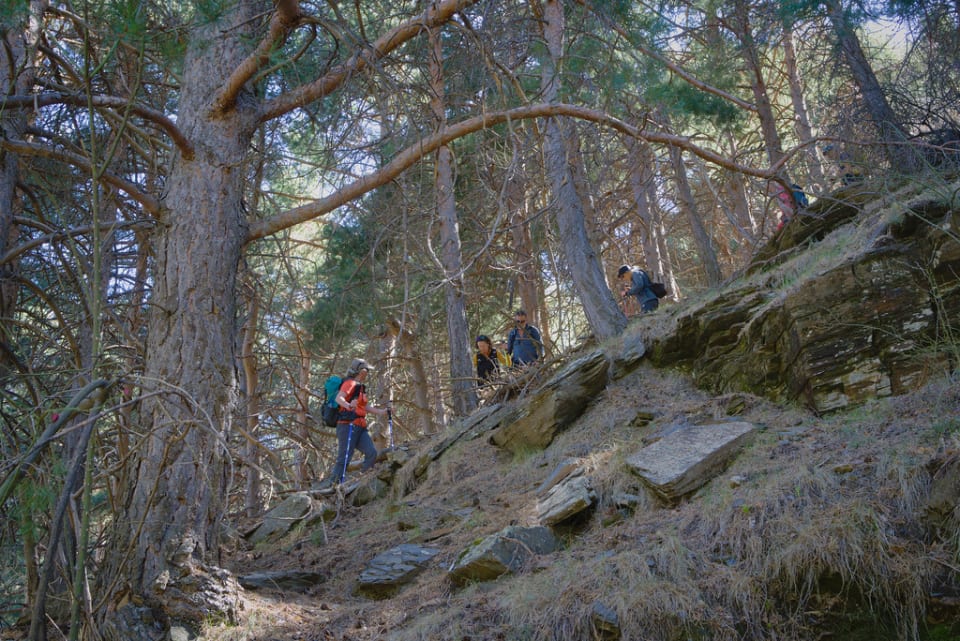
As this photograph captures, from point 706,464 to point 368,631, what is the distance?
2.56m

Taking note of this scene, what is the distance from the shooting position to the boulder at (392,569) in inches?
205

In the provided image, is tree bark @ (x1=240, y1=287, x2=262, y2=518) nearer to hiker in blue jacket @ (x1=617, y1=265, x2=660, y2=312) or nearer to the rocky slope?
the rocky slope

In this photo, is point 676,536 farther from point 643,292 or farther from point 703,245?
point 703,245

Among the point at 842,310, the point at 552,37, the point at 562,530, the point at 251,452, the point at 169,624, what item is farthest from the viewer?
the point at 251,452

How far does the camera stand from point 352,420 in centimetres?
878

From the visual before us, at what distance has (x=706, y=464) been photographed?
5.03 metres

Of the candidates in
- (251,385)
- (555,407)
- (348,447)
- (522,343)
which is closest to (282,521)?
(348,447)

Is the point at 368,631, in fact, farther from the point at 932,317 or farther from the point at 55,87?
the point at 932,317

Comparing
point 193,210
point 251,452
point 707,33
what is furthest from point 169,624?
point 707,33

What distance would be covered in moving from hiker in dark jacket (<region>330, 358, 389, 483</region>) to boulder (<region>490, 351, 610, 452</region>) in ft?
6.06

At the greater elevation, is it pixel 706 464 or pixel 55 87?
pixel 55 87

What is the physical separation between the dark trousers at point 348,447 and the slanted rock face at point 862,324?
4407 millimetres

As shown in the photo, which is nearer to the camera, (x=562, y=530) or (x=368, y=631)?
(x=368, y=631)

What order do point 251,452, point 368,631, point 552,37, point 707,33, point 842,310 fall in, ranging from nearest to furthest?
point 368,631 → point 842,310 → point 552,37 → point 251,452 → point 707,33
